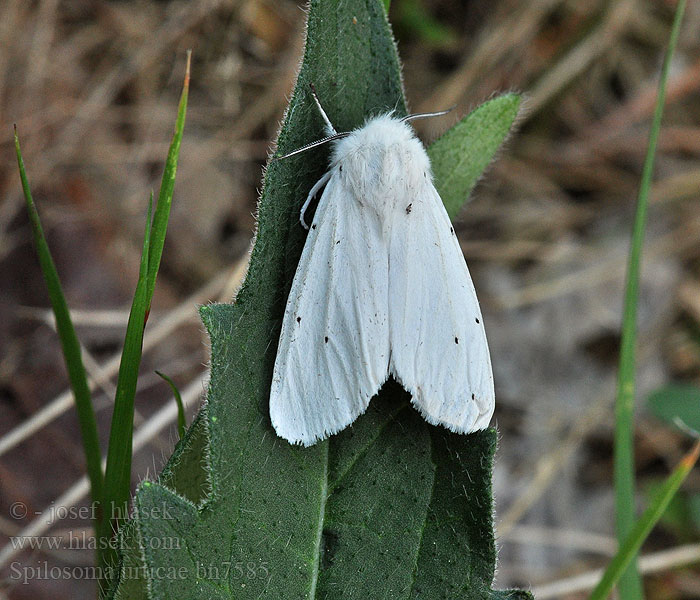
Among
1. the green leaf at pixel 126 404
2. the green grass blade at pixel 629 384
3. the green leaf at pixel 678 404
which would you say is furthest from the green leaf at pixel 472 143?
the green leaf at pixel 678 404

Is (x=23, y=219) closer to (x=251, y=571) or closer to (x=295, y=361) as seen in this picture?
(x=295, y=361)

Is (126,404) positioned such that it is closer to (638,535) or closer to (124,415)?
(124,415)

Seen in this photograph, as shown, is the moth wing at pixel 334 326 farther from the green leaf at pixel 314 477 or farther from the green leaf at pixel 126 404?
the green leaf at pixel 126 404

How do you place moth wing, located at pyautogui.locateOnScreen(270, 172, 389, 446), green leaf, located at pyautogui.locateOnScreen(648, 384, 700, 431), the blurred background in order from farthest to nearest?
the blurred background, green leaf, located at pyautogui.locateOnScreen(648, 384, 700, 431), moth wing, located at pyautogui.locateOnScreen(270, 172, 389, 446)

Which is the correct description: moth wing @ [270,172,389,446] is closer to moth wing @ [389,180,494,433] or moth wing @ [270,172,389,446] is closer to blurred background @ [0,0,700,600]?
moth wing @ [389,180,494,433]

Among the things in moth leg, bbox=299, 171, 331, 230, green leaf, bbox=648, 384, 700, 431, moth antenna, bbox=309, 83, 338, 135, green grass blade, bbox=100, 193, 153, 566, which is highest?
moth antenna, bbox=309, 83, 338, 135

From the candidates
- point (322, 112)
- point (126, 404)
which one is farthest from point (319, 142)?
point (126, 404)

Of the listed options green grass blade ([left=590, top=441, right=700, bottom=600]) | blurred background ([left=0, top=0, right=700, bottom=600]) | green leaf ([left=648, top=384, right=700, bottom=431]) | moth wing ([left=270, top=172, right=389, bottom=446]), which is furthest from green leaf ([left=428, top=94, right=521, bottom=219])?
green leaf ([left=648, top=384, right=700, bottom=431])

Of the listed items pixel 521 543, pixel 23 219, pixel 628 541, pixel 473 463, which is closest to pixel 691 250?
pixel 521 543
